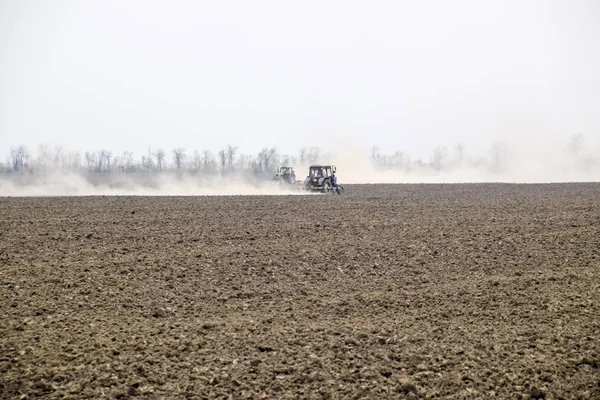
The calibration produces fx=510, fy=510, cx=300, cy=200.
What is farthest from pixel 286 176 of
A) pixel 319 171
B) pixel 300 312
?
pixel 300 312

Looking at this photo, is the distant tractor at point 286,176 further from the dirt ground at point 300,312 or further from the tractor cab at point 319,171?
the dirt ground at point 300,312

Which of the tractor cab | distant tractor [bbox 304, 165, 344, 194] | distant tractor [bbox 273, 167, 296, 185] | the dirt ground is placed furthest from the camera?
distant tractor [bbox 273, 167, 296, 185]

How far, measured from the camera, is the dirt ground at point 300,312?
6430mm

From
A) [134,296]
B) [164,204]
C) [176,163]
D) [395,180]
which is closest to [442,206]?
[164,204]

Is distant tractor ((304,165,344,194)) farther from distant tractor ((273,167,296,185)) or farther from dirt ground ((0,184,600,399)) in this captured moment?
dirt ground ((0,184,600,399))

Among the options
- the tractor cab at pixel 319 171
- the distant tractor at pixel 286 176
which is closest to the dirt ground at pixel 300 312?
the tractor cab at pixel 319 171

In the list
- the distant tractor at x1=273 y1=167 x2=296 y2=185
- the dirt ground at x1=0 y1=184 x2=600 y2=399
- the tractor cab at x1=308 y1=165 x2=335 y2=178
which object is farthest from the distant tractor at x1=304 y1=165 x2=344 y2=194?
the dirt ground at x1=0 y1=184 x2=600 y2=399

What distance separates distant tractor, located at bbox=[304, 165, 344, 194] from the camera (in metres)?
38.2

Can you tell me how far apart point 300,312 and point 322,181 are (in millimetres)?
29639

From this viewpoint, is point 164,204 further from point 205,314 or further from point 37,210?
point 205,314

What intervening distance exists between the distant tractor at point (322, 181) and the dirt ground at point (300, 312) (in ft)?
68.5

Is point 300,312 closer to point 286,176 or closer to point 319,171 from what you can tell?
point 319,171

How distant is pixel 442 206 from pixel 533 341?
18.8 metres

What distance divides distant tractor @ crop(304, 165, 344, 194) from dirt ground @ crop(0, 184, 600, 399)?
20866 millimetres
